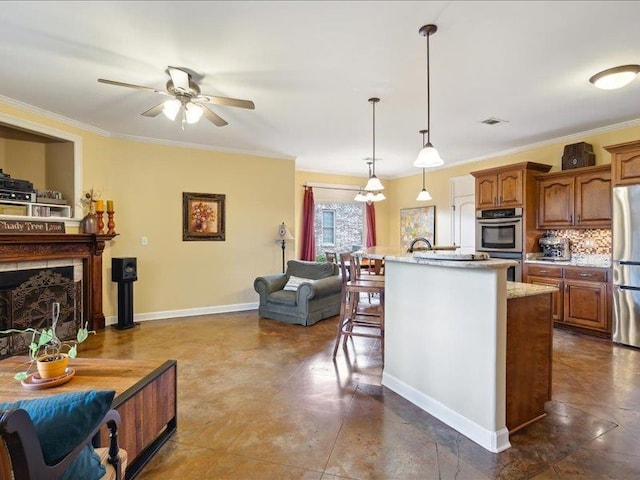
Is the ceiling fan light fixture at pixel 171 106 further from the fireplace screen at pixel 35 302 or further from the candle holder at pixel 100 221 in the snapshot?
the fireplace screen at pixel 35 302

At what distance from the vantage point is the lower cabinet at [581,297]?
13.3ft

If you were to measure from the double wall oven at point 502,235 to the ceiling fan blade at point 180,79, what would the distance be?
4507mm

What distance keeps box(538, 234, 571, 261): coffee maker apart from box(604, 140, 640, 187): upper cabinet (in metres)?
1.18

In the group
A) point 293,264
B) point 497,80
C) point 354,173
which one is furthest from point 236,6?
point 354,173

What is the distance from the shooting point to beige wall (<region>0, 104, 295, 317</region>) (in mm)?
4832

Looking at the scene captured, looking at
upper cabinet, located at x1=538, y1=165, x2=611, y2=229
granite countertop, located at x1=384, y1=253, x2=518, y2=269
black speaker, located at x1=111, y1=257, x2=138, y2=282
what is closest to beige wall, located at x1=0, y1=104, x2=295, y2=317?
black speaker, located at x1=111, y1=257, x2=138, y2=282

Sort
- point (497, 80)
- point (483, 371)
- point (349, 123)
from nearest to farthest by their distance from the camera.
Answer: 1. point (483, 371)
2. point (497, 80)
3. point (349, 123)

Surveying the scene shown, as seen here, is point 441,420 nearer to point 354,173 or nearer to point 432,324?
A: point 432,324

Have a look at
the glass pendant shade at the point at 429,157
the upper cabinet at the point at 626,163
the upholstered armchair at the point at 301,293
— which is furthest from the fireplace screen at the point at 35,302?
the upper cabinet at the point at 626,163

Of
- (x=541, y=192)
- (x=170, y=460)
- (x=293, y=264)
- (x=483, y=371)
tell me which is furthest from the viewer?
(x=293, y=264)

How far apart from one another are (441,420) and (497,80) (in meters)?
2.90

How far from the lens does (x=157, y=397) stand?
2.03m

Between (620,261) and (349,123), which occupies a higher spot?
(349,123)

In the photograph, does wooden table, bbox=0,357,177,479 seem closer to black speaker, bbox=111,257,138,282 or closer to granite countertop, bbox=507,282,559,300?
granite countertop, bbox=507,282,559,300
